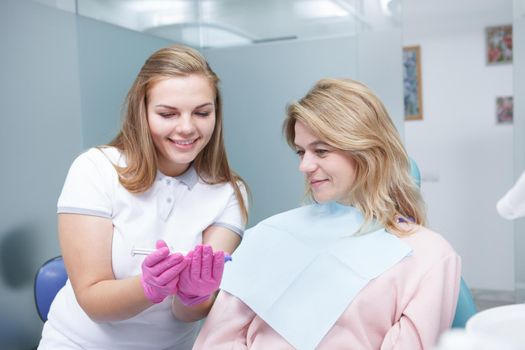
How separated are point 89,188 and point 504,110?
3.33m

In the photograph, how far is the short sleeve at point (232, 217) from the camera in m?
1.41

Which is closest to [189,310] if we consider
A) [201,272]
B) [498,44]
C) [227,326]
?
[227,326]

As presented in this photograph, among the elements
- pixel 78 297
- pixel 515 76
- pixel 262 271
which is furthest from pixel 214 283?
pixel 515 76

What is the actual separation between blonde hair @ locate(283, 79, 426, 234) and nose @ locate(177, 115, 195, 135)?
24 cm

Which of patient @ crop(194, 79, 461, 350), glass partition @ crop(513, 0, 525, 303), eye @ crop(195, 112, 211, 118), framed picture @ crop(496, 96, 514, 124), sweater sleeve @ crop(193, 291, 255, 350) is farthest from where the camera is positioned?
framed picture @ crop(496, 96, 514, 124)

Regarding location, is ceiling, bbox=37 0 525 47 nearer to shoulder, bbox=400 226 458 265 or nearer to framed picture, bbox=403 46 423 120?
shoulder, bbox=400 226 458 265

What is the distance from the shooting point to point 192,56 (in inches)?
54.0

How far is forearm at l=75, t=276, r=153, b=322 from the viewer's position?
1.14m

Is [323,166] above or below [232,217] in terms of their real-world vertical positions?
above

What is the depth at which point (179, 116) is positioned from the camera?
1.29 metres

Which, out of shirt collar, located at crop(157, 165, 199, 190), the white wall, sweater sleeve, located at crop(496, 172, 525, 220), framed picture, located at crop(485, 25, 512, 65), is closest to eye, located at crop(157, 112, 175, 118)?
shirt collar, located at crop(157, 165, 199, 190)

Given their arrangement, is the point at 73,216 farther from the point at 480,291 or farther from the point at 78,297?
the point at 480,291

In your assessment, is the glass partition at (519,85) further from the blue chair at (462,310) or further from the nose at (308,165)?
the nose at (308,165)

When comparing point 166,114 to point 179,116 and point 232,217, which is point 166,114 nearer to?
point 179,116
